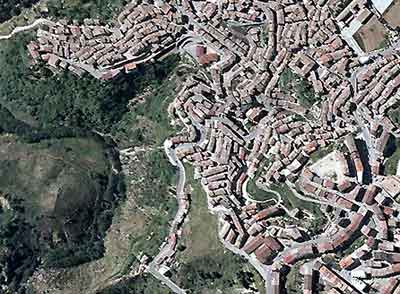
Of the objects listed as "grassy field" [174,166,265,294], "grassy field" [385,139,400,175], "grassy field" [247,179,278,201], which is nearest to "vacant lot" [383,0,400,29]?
"grassy field" [385,139,400,175]

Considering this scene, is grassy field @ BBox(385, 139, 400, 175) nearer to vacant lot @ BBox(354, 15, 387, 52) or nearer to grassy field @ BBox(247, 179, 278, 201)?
vacant lot @ BBox(354, 15, 387, 52)

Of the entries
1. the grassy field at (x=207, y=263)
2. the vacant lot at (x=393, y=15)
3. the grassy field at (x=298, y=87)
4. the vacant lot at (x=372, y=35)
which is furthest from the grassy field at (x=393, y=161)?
the grassy field at (x=207, y=263)

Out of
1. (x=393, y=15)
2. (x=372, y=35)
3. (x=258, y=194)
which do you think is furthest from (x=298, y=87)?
(x=393, y=15)

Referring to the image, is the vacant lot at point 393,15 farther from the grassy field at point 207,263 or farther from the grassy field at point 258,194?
the grassy field at point 207,263

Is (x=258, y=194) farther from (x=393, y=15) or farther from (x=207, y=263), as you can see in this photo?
(x=393, y=15)

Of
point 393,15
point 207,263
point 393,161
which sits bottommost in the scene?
point 207,263

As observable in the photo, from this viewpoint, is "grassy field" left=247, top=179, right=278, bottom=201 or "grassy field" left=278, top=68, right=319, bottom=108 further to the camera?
"grassy field" left=278, top=68, right=319, bottom=108

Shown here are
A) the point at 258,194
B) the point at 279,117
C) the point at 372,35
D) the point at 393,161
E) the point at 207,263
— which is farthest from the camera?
the point at 372,35

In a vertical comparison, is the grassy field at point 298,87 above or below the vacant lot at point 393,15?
below

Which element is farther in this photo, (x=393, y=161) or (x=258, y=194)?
(x=258, y=194)

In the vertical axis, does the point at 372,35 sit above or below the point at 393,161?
above
